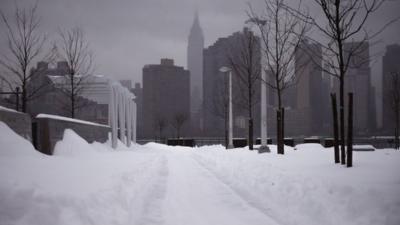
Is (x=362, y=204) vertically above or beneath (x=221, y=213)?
above

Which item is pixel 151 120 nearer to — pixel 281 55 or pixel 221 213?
pixel 281 55

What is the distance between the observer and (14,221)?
4730 millimetres

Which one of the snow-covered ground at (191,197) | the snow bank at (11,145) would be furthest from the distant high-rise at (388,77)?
the snow bank at (11,145)

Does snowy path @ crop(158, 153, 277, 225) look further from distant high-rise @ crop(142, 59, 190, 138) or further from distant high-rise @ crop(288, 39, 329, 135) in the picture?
distant high-rise @ crop(142, 59, 190, 138)

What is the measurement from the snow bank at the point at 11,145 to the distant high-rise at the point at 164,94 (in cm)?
8659

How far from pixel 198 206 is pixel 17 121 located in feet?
18.3

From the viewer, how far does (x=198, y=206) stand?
7836mm

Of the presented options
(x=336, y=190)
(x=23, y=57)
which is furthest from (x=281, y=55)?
(x=336, y=190)

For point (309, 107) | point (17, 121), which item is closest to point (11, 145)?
point (17, 121)

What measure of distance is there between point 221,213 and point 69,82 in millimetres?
20696

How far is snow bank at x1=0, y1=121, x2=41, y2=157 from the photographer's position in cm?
841

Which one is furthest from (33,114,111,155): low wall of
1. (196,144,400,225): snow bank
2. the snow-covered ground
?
(196,144,400,225): snow bank

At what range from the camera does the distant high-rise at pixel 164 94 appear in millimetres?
102338

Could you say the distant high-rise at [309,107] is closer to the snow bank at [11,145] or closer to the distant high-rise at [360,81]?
the distant high-rise at [360,81]
